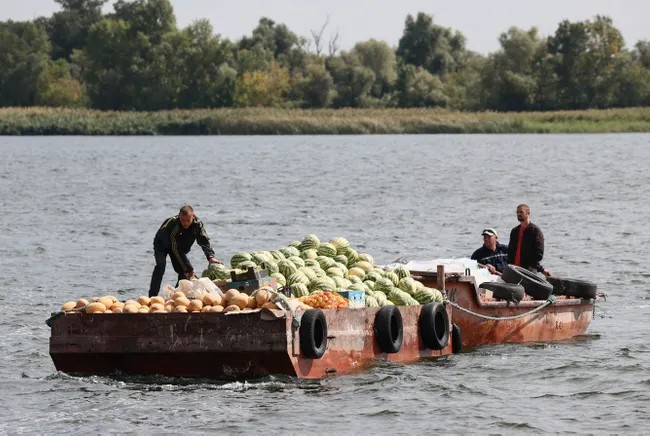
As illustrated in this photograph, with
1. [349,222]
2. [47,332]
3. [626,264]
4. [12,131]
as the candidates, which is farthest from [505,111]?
[47,332]

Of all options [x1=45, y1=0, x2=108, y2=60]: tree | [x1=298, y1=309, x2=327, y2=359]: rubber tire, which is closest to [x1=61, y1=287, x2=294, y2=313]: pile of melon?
[x1=298, y1=309, x2=327, y2=359]: rubber tire

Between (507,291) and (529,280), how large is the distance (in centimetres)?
70

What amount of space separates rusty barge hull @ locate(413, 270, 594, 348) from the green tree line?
9844 cm

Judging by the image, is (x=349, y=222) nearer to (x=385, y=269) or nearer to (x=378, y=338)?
(x=385, y=269)

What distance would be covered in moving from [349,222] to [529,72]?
83533 mm

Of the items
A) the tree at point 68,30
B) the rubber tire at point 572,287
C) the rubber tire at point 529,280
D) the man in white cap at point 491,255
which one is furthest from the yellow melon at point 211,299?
the tree at point 68,30

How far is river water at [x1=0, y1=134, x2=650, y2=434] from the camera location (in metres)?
17.7

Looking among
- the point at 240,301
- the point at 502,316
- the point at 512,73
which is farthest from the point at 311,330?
the point at 512,73

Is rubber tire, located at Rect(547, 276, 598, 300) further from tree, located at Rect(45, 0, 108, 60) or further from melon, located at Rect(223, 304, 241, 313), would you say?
tree, located at Rect(45, 0, 108, 60)

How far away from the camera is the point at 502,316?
2206 centimetres

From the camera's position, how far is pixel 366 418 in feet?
57.5

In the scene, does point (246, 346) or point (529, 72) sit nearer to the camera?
point (246, 346)

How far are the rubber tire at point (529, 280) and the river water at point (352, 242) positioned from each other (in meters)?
0.77

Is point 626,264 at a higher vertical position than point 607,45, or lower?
lower
